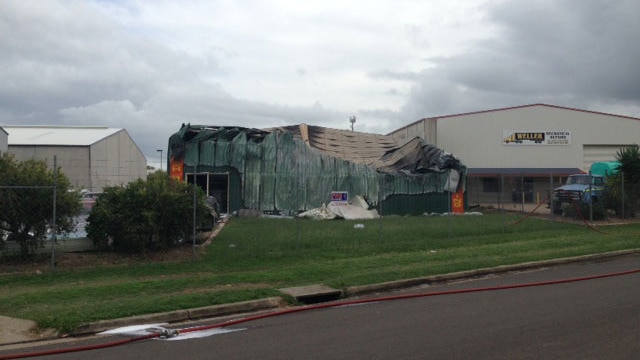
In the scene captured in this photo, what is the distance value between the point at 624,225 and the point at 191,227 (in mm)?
17981

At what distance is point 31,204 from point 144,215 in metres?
2.69

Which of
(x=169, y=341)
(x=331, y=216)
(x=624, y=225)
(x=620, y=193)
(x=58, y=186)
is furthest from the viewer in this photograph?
(x=331, y=216)

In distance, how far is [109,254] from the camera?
15805 millimetres

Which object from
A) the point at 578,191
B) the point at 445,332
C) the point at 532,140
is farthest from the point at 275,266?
the point at 532,140

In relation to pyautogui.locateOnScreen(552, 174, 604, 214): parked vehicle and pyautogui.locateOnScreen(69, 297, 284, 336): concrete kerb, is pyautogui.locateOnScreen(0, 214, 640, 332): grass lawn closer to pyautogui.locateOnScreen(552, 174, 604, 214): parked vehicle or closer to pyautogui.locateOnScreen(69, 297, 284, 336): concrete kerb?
pyautogui.locateOnScreen(69, 297, 284, 336): concrete kerb

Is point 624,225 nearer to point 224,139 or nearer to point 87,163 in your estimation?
point 224,139

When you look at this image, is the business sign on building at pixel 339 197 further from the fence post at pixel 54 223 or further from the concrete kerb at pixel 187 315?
the concrete kerb at pixel 187 315

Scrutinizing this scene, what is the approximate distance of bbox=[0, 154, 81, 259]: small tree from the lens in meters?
14.1

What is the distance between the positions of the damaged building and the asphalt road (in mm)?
24287

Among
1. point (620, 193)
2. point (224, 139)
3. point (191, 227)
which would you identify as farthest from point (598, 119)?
point (191, 227)

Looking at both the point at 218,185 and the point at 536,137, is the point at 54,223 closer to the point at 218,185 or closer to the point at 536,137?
the point at 218,185

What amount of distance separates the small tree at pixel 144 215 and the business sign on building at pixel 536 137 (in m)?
43.9

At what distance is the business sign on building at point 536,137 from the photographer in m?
55.4

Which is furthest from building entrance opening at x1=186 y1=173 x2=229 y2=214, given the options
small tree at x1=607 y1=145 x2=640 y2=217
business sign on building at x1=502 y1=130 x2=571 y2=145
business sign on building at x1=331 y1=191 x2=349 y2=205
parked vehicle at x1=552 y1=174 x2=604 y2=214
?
business sign on building at x1=502 y1=130 x2=571 y2=145
